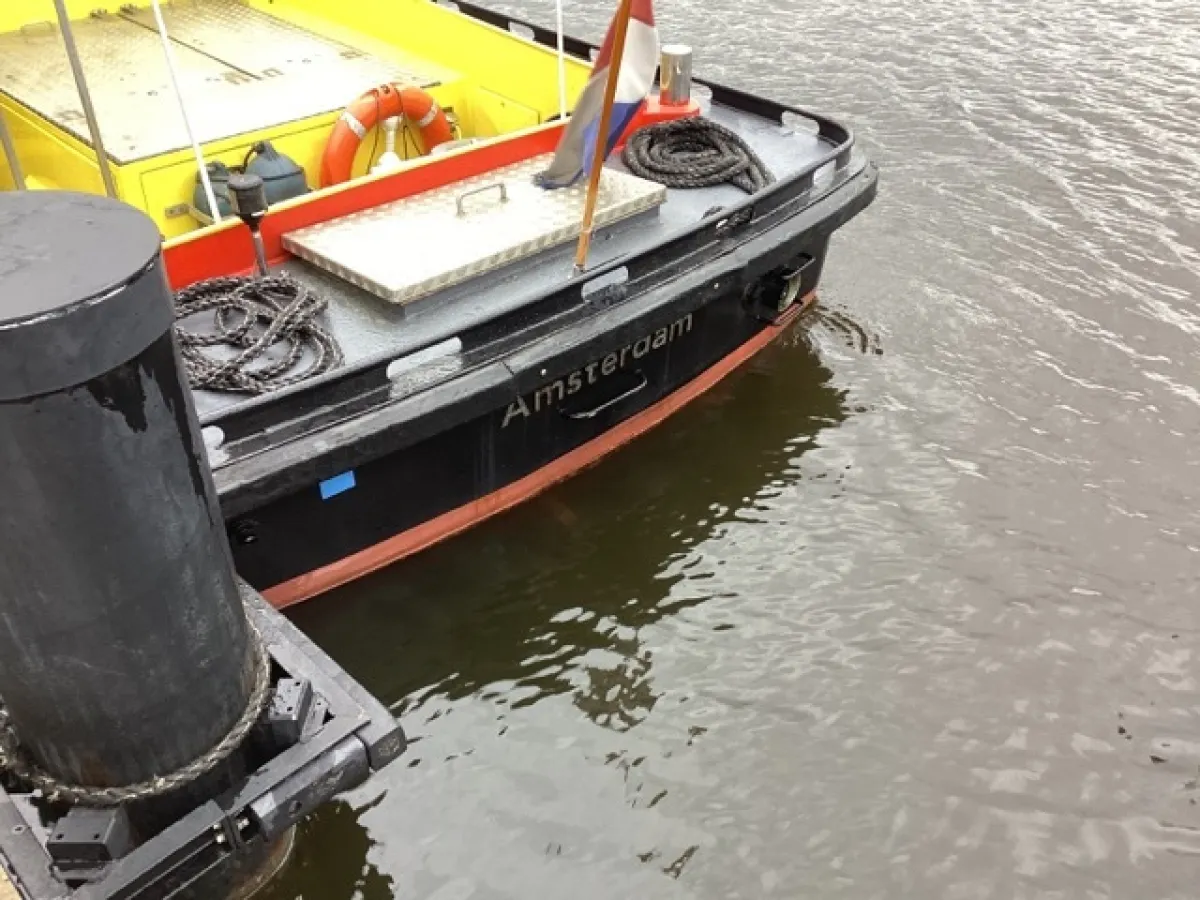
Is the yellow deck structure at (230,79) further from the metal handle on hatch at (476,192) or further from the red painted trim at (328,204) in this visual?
the metal handle on hatch at (476,192)

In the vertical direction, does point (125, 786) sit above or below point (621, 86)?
below

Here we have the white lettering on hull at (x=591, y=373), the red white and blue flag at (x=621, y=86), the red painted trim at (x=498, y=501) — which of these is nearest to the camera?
the red painted trim at (x=498, y=501)

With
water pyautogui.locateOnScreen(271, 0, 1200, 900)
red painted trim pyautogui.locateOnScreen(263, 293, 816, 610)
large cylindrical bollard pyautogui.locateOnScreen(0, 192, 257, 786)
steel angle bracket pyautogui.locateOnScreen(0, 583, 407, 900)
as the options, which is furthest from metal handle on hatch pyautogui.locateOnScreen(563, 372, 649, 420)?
large cylindrical bollard pyautogui.locateOnScreen(0, 192, 257, 786)

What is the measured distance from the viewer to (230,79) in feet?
18.3

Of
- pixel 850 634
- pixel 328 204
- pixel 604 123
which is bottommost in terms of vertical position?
→ pixel 850 634

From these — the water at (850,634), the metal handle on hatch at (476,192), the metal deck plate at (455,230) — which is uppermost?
the metal handle on hatch at (476,192)

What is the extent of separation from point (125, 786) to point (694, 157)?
3832 mm

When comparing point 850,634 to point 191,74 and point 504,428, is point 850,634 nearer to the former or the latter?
point 504,428

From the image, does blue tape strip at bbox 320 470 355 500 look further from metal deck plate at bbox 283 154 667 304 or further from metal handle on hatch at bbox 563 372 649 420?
metal handle on hatch at bbox 563 372 649 420

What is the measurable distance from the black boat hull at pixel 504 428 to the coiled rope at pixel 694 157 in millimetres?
367

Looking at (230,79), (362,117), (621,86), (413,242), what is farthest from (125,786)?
(230,79)

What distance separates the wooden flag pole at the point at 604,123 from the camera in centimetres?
374

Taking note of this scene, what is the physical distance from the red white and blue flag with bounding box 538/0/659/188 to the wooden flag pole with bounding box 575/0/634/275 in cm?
6

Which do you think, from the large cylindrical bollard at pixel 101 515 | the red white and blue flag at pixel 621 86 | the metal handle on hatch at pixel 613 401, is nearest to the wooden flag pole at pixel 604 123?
the red white and blue flag at pixel 621 86
